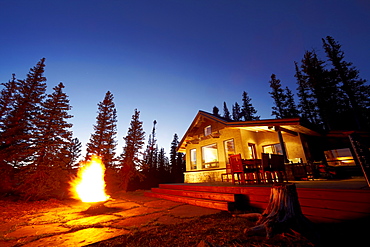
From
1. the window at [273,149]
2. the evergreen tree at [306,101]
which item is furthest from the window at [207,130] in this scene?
the evergreen tree at [306,101]

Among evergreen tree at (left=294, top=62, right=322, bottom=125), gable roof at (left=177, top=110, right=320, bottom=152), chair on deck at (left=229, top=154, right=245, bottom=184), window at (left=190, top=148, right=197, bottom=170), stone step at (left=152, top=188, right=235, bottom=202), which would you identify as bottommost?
stone step at (left=152, top=188, right=235, bottom=202)

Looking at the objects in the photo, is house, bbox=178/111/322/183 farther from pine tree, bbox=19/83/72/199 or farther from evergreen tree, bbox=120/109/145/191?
pine tree, bbox=19/83/72/199

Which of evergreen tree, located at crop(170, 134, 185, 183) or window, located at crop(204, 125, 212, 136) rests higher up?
window, located at crop(204, 125, 212, 136)

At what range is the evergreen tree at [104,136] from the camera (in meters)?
16.1

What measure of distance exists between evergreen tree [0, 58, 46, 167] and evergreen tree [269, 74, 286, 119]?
29014mm

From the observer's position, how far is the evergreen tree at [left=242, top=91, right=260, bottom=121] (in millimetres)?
30219

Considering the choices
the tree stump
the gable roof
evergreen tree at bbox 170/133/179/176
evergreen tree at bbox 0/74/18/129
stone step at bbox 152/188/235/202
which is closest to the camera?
the tree stump

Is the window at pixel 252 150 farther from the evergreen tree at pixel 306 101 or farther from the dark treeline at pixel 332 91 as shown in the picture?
the evergreen tree at pixel 306 101

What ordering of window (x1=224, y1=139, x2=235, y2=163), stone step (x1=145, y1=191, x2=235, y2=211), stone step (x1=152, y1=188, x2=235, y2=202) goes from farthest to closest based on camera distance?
1. window (x1=224, y1=139, x2=235, y2=163)
2. stone step (x1=152, y1=188, x2=235, y2=202)
3. stone step (x1=145, y1=191, x2=235, y2=211)

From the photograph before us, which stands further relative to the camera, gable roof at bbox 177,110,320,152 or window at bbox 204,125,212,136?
window at bbox 204,125,212,136

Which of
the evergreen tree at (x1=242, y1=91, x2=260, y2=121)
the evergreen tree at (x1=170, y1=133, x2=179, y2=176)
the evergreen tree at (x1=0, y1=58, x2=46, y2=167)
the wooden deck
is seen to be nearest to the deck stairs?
the wooden deck

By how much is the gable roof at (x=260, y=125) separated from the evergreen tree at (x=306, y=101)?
14473mm

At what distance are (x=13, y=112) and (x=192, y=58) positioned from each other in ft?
62.9

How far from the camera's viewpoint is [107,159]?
16.4m
